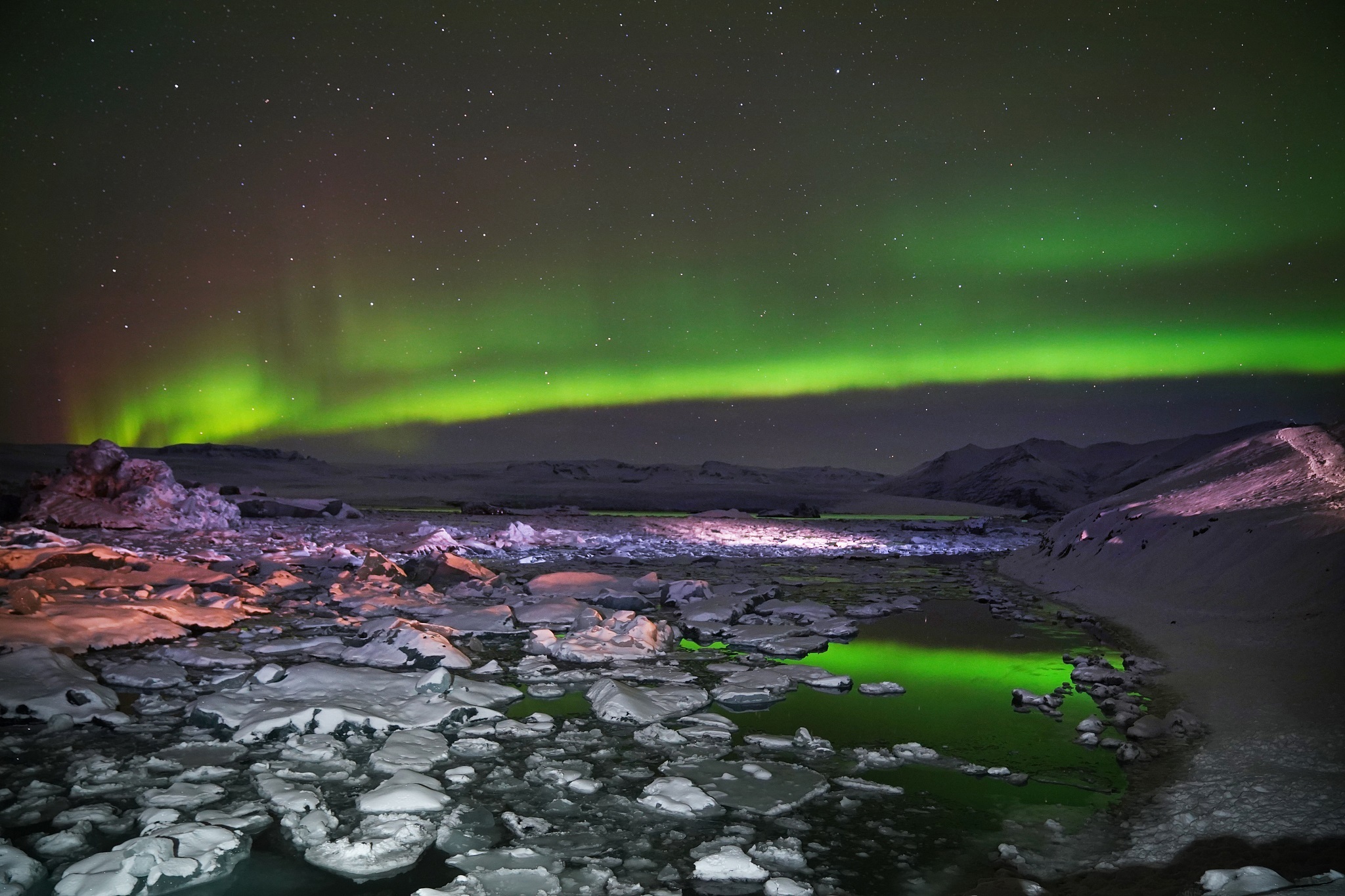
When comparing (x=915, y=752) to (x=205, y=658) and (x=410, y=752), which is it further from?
(x=205, y=658)

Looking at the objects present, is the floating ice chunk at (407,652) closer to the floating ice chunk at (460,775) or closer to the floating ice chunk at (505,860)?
the floating ice chunk at (460,775)

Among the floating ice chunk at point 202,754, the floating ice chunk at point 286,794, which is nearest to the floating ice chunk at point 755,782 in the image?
the floating ice chunk at point 286,794

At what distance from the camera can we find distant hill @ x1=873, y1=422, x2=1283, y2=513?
49.8 meters

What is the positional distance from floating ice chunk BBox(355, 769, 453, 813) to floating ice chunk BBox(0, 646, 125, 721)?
2003 millimetres

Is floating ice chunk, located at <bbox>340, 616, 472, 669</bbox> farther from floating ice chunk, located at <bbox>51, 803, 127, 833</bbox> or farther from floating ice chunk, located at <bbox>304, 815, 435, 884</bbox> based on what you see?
floating ice chunk, located at <bbox>304, 815, 435, 884</bbox>

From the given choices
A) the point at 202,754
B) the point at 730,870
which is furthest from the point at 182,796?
the point at 730,870

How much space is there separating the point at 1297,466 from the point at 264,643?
10268mm

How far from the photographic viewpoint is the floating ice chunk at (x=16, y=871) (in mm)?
2250

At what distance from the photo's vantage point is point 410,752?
3562mm

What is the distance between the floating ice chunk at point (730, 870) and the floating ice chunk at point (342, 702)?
2.09 metres

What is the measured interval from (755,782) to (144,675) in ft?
13.7

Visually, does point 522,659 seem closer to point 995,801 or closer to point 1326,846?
point 995,801

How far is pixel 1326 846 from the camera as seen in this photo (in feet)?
7.70

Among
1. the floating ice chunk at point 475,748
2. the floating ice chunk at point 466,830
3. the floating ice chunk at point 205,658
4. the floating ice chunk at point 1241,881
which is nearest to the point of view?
the floating ice chunk at point 1241,881
